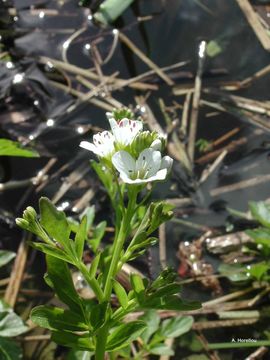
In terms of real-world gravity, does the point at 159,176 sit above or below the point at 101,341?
above

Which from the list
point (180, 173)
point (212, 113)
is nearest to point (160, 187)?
point (180, 173)

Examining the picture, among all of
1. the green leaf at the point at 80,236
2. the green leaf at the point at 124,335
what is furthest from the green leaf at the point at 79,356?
the green leaf at the point at 80,236

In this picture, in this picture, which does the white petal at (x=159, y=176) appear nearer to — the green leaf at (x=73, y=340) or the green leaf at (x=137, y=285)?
the green leaf at (x=137, y=285)

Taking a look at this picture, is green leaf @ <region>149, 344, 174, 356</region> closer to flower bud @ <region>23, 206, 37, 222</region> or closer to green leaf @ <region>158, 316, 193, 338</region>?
green leaf @ <region>158, 316, 193, 338</region>

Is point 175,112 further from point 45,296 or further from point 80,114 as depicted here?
point 45,296

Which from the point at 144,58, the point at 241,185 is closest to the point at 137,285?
the point at 241,185

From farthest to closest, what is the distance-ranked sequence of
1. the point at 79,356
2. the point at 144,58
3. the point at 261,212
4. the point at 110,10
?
1. the point at 110,10
2. the point at 144,58
3. the point at 261,212
4. the point at 79,356

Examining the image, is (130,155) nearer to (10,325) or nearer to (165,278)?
(165,278)

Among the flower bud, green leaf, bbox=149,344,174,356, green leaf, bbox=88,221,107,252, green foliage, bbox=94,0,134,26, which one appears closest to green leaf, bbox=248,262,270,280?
green leaf, bbox=149,344,174,356
